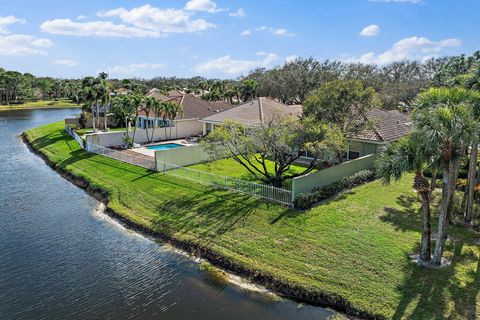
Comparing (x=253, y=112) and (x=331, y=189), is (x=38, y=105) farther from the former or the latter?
(x=331, y=189)

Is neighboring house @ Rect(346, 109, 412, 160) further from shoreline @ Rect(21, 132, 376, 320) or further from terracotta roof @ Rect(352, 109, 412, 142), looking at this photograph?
shoreline @ Rect(21, 132, 376, 320)

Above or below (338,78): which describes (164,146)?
below

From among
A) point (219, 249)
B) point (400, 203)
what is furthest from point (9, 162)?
point (400, 203)

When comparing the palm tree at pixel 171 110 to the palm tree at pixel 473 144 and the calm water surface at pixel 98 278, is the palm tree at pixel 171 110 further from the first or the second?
the palm tree at pixel 473 144

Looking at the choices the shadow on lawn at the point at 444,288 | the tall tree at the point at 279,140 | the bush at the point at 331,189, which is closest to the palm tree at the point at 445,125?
the shadow on lawn at the point at 444,288

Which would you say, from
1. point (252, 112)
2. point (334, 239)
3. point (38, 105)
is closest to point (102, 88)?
point (252, 112)

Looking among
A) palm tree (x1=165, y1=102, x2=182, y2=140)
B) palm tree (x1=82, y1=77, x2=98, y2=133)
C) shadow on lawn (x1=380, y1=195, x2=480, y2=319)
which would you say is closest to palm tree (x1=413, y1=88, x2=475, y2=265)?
shadow on lawn (x1=380, y1=195, x2=480, y2=319)

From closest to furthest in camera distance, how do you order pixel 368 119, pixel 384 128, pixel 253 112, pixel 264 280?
1. pixel 264 280
2. pixel 368 119
3. pixel 384 128
4. pixel 253 112

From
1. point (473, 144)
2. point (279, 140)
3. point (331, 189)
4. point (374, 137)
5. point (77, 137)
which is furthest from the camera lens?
point (77, 137)
